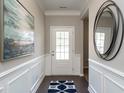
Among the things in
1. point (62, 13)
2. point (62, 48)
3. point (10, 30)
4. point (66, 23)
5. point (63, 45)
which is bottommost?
point (62, 48)

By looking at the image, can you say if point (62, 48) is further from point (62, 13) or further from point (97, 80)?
point (97, 80)

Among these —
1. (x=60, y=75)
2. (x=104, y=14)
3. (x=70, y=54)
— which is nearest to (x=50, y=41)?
(x=70, y=54)

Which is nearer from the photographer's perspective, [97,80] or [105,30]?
[105,30]

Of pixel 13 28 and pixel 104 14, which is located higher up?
pixel 104 14

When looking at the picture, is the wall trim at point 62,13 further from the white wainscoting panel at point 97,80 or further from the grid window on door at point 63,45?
the white wainscoting panel at point 97,80

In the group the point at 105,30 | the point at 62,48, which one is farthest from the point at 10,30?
the point at 62,48

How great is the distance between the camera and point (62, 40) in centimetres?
630

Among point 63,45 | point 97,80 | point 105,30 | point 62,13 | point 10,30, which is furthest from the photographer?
point 63,45

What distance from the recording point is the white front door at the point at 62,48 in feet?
20.6

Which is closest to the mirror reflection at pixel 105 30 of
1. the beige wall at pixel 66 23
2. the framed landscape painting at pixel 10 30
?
the framed landscape painting at pixel 10 30

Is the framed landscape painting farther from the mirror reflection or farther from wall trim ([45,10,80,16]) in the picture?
wall trim ([45,10,80,16])

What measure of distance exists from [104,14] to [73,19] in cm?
373

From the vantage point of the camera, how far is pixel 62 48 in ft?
20.6

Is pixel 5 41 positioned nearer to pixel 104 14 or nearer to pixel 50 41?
pixel 104 14
